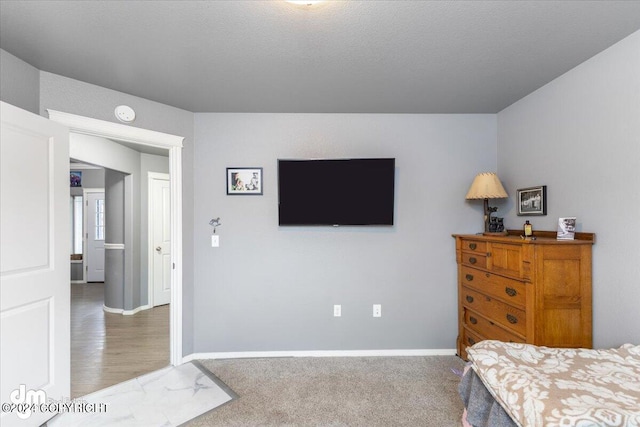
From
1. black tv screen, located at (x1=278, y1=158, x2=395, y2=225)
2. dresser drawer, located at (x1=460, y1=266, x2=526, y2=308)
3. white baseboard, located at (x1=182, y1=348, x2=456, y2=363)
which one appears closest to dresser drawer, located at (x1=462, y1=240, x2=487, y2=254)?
dresser drawer, located at (x1=460, y1=266, x2=526, y2=308)

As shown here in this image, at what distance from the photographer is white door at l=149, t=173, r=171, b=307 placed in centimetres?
445

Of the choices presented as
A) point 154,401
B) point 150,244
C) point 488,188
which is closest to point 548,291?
point 488,188

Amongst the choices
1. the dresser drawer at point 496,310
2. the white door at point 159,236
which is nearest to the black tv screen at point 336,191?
the dresser drawer at point 496,310

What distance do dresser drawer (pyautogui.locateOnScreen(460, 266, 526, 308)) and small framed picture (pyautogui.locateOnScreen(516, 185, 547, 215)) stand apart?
0.68m

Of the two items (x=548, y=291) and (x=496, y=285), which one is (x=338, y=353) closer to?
(x=496, y=285)

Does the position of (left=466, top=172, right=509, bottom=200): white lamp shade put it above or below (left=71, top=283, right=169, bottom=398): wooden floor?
above

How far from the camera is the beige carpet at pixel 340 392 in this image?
1.95m

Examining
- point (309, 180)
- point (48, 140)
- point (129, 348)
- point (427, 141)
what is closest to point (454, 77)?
point (427, 141)

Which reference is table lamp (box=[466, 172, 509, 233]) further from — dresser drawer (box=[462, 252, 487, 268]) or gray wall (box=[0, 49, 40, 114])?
gray wall (box=[0, 49, 40, 114])

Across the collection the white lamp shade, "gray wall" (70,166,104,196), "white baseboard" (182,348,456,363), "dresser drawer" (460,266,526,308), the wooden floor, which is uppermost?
"gray wall" (70,166,104,196)

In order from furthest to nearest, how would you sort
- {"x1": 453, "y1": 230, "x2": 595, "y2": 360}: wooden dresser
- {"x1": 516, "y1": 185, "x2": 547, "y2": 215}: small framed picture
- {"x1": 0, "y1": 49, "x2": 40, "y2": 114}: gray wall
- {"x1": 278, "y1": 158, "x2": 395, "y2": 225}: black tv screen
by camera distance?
{"x1": 278, "y1": 158, "x2": 395, "y2": 225}: black tv screen
{"x1": 516, "y1": 185, "x2": 547, "y2": 215}: small framed picture
{"x1": 453, "y1": 230, "x2": 595, "y2": 360}: wooden dresser
{"x1": 0, "y1": 49, "x2": 40, "y2": 114}: gray wall

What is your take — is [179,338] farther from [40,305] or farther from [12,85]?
[12,85]

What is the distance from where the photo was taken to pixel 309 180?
276 centimetres

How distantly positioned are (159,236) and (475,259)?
4.45 meters
